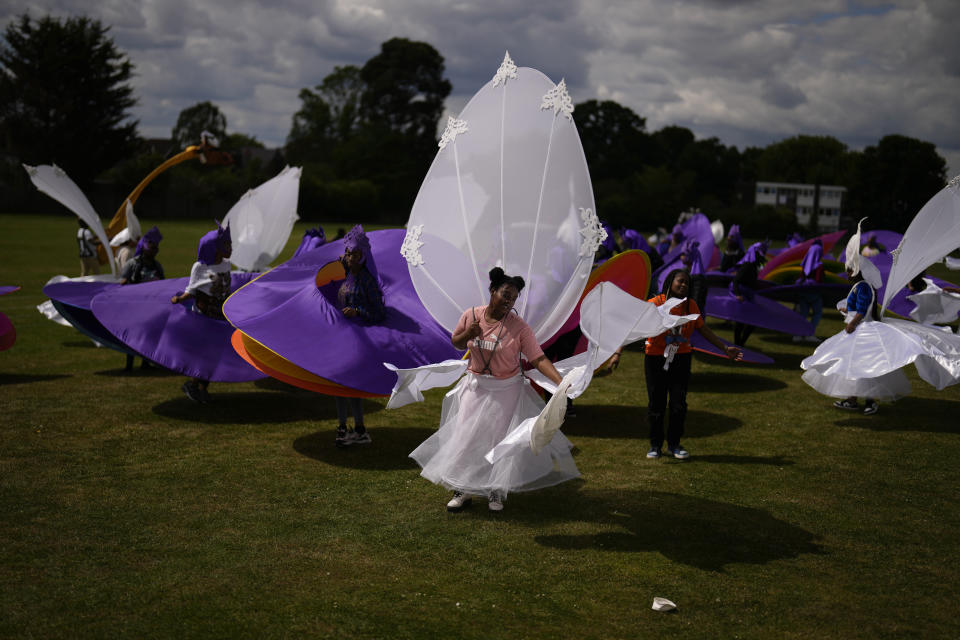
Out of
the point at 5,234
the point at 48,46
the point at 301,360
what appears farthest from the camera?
the point at 48,46

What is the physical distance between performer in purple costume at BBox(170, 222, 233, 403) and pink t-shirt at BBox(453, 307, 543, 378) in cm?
420

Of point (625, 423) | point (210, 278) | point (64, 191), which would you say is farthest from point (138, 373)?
point (625, 423)

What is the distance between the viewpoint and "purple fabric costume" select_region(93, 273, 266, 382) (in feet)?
27.0

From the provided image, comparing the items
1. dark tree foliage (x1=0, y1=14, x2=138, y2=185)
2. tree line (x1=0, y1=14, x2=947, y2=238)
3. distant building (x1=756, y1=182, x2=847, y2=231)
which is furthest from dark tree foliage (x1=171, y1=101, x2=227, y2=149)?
distant building (x1=756, y1=182, x2=847, y2=231)

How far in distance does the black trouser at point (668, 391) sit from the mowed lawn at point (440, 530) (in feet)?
1.03

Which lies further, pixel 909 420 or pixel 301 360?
pixel 909 420

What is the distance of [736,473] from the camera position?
7.02 metres

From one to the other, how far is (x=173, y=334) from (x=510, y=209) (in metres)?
4.39

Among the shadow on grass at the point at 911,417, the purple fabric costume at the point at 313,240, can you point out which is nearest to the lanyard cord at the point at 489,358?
the shadow on grass at the point at 911,417

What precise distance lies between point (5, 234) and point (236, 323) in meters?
31.4

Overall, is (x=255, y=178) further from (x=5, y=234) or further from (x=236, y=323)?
(x=236, y=323)

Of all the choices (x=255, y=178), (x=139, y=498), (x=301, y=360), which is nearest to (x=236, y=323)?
(x=301, y=360)

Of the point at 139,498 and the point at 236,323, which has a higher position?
the point at 236,323

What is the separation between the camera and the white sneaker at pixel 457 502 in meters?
5.88
